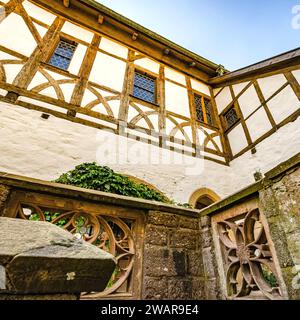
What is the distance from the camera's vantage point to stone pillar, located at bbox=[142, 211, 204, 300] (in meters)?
2.06

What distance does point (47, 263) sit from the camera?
0.69 meters

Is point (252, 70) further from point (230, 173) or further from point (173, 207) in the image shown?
point (173, 207)

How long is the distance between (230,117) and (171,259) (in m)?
6.37

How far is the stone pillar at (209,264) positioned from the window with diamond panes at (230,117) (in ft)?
17.5

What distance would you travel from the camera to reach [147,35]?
7.15m

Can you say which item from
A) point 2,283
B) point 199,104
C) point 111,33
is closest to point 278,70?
point 199,104

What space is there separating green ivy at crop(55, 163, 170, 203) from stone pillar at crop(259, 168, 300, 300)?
2341 mm

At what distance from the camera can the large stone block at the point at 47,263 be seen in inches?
26.2

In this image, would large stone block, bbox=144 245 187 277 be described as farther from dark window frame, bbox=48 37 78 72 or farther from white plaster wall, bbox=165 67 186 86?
white plaster wall, bbox=165 67 186 86

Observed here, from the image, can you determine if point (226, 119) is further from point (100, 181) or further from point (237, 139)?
point (100, 181)

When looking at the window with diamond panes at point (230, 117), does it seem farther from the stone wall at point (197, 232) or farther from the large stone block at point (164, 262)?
the large stone block at point (164, 262)
